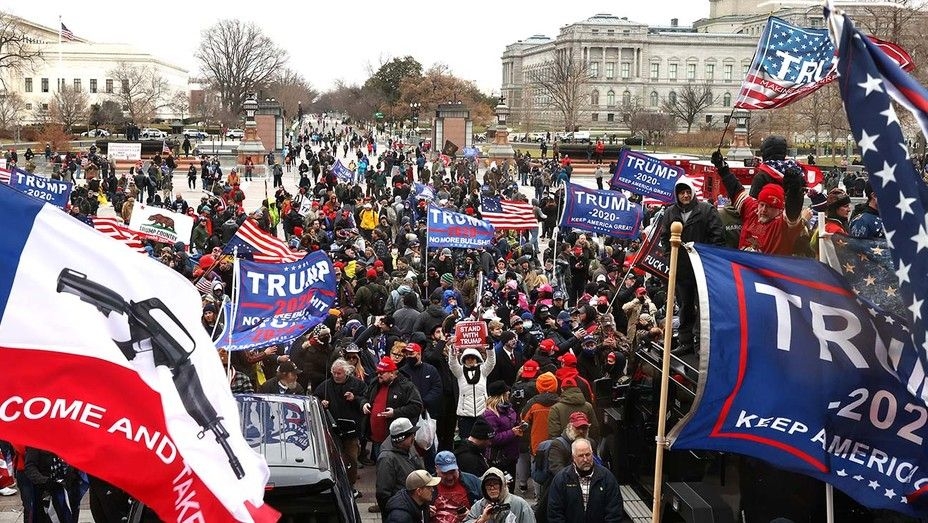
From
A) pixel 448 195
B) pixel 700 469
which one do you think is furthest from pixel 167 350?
pixel 448 195

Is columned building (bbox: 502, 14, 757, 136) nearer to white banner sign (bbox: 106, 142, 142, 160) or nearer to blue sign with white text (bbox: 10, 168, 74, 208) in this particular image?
white banner sign (bbox: 106, 142, 142, 160)

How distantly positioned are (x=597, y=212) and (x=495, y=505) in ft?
36.7

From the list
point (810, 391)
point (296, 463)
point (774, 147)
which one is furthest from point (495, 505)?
point (774, 147)

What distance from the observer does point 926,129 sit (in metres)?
4.74

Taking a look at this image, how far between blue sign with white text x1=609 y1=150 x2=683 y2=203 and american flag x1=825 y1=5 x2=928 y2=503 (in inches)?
512

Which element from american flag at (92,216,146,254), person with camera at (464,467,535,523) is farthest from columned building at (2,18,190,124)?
person with camera at (464,467,535,523)

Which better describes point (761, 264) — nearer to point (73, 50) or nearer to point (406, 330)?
point (406, 330)

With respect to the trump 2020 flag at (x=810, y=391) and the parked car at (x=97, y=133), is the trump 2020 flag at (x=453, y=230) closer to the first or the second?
the trump 2020 flag at (x=810, y=391)

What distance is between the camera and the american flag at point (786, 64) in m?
11.7

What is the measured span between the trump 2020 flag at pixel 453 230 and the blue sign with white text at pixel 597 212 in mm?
1484

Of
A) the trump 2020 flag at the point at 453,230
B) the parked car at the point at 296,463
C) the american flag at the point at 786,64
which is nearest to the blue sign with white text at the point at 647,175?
the trump 2020 flag at the point at 453,230

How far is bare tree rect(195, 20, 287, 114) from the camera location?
105 metres

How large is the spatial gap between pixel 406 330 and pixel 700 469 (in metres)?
6.60

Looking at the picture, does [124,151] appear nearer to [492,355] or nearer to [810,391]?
[492,355]
